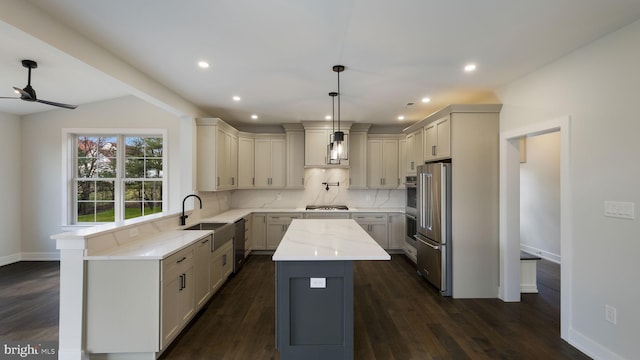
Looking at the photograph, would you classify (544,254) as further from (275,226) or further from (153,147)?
(153,147)

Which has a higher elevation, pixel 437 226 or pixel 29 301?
pixel 437 226

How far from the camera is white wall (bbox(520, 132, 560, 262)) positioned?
4.73 m

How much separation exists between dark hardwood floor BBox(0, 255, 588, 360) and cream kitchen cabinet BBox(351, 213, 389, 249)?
4.07 feet

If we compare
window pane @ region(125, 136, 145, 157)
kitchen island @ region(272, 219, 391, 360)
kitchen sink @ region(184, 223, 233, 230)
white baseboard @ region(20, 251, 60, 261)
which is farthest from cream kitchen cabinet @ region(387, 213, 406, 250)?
white baseboard @ region(20, 251, 60, 261)

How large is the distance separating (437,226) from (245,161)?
3.64 metres

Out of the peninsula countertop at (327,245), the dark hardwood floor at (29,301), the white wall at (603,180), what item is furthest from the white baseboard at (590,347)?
the dark hardwood floor at (29,301)

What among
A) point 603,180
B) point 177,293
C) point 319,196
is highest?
point 603,180

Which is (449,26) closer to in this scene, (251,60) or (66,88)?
(251,60)

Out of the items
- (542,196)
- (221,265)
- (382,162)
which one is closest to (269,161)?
(382,162)

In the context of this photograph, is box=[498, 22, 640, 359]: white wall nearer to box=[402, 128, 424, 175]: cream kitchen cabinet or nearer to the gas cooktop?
box=[402, 128, 424, 175]: cream kitchen cabinet

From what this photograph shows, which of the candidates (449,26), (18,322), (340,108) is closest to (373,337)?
(449,26)

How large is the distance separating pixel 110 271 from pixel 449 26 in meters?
3.28

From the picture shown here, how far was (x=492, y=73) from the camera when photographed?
2934 millimetres

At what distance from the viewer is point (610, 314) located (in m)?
2.12
